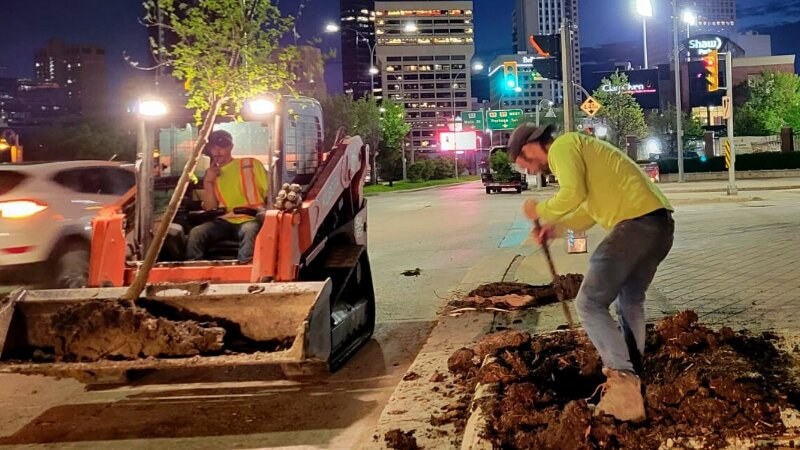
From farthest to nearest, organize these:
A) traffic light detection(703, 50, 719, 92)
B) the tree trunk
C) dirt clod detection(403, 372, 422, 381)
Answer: traffic light detection(703, 50, 719, 92)
dirt clod detection(403, 372, 422, 381)
the tree trunk

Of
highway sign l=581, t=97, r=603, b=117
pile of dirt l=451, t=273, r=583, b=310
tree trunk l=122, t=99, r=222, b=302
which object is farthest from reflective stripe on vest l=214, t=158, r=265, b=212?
highway sign l=581, t=97, r=603, b=117

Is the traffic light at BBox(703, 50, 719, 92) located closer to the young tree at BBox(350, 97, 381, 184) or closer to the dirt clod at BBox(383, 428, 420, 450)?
the dirt clod at BBox(383, 428, 420, 450)

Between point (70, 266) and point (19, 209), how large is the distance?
888 mm

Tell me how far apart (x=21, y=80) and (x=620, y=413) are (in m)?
114

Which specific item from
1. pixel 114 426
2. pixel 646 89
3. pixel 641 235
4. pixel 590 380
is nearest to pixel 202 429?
pixel 114 426

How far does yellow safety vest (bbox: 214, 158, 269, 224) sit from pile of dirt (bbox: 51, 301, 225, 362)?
1.83 meters

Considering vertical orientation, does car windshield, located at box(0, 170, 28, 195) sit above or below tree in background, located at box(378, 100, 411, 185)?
below

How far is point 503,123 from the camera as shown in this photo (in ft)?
233

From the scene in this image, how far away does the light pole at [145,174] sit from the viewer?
22.7 feet

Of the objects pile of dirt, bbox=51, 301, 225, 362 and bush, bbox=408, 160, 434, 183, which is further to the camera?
bush, bbox=408, 160, 434, 183

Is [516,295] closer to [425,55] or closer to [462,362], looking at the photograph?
[462,362]

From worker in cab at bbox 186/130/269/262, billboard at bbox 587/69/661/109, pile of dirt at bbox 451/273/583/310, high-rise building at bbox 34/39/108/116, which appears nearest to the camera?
worker in cab at bbox 186/130/269/262

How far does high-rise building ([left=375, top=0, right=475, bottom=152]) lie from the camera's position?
559ft

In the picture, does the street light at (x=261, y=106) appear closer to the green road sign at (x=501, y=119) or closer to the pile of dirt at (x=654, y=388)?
the pile of dirt at (x=654, y=388)
